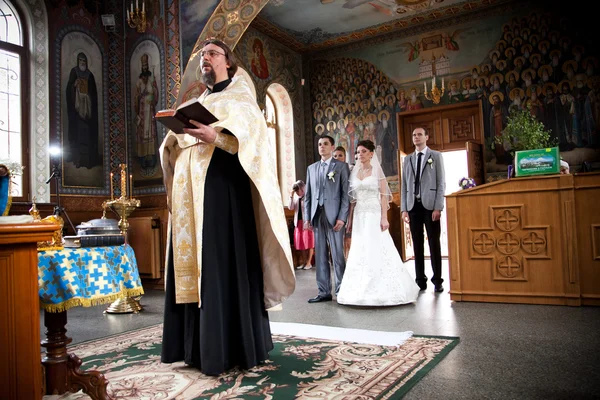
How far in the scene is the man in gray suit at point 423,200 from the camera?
6.04 metres

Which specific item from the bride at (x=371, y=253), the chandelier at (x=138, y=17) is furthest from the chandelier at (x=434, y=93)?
the chandelier at (x=138, y=17)

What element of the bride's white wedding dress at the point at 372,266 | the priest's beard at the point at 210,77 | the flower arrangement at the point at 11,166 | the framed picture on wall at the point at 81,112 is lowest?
the bride's white wedding dress at the point at 372,266

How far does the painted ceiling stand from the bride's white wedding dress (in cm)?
577

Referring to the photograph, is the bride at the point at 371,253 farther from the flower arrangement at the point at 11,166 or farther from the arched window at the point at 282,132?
the arched window at the point at 282,132

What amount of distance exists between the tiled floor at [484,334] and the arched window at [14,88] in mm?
2769

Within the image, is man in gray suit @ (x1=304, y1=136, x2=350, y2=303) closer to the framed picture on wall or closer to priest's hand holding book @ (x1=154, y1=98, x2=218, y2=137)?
priest's hand holding book @ (x1=154, y1=98, x2=218, y2=137)

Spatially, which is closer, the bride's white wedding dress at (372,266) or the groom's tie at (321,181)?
the bride's white wedding dress at (372,266)

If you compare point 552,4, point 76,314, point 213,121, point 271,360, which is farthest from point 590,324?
point 552,4

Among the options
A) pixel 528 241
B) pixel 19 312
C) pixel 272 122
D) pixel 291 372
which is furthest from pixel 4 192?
pixel 272 122

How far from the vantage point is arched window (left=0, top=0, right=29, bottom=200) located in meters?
7.04

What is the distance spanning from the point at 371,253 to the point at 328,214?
27.6 inches

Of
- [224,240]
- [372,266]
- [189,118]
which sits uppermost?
[189,118]

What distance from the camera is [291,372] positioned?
114 inches

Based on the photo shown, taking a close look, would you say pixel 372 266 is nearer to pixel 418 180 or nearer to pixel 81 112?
pixel 418 180
